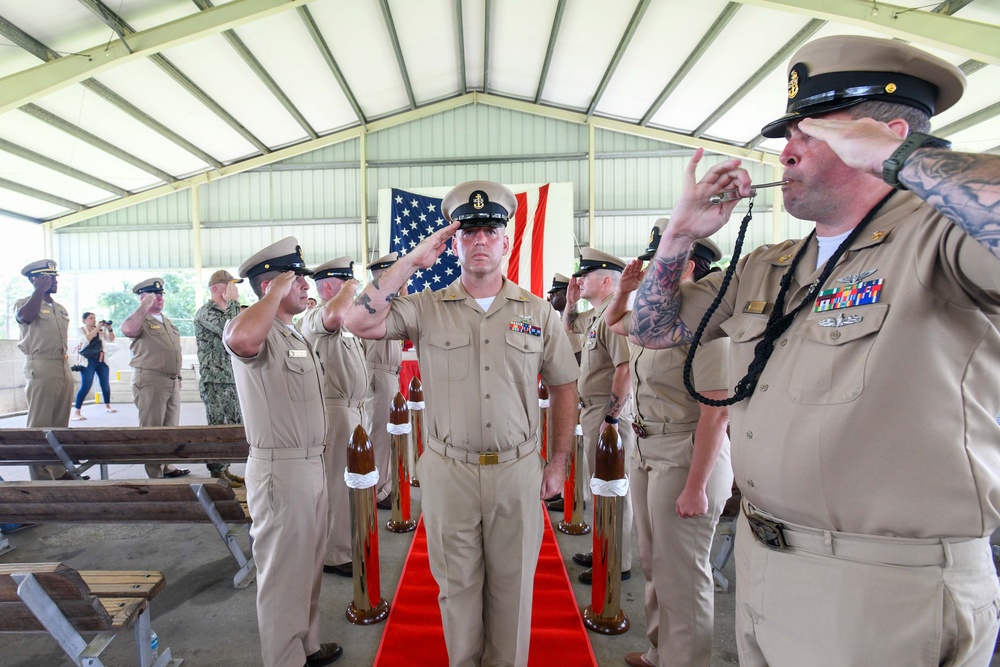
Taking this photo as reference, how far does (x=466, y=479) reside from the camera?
2.01m

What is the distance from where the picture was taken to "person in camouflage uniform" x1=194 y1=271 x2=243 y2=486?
4770 mm

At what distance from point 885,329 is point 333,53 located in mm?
10911

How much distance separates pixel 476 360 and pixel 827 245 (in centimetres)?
132

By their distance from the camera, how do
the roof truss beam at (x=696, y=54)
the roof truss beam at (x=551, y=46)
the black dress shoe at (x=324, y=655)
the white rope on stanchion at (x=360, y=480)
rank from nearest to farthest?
the black dress shoe at (x=324, y=655) < the white rope on stanchion at (x=360, y=480) < the roof truss beam at (x=696, y=54) < the roof truss beam at (x=551, y=46)

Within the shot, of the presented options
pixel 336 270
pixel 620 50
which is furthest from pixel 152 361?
pixel 620 50

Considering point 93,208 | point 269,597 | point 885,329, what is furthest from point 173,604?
point 93,208

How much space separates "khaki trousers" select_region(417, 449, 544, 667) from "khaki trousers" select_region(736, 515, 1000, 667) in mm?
1095

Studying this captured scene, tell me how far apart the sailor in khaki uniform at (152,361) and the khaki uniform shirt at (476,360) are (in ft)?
14.7

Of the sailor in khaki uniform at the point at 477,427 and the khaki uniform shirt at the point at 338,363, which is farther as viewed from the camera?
the khaki uniform shirt at the point at 338,363

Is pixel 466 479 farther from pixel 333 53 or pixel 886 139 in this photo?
pixel 333 53

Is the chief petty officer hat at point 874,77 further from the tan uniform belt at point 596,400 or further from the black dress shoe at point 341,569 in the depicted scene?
the black dress shoe at point 341,569

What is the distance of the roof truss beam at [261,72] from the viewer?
26.2 ft

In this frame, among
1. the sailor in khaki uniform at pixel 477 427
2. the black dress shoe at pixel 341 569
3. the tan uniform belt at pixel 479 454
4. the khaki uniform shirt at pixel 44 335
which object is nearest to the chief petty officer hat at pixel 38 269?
the khaki uniform shirt at pixel 44 335

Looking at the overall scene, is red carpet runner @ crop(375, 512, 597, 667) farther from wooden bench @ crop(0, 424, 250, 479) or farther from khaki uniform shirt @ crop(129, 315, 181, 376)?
khaki uniform shirt @ crop(129, 315, 181, 376)
